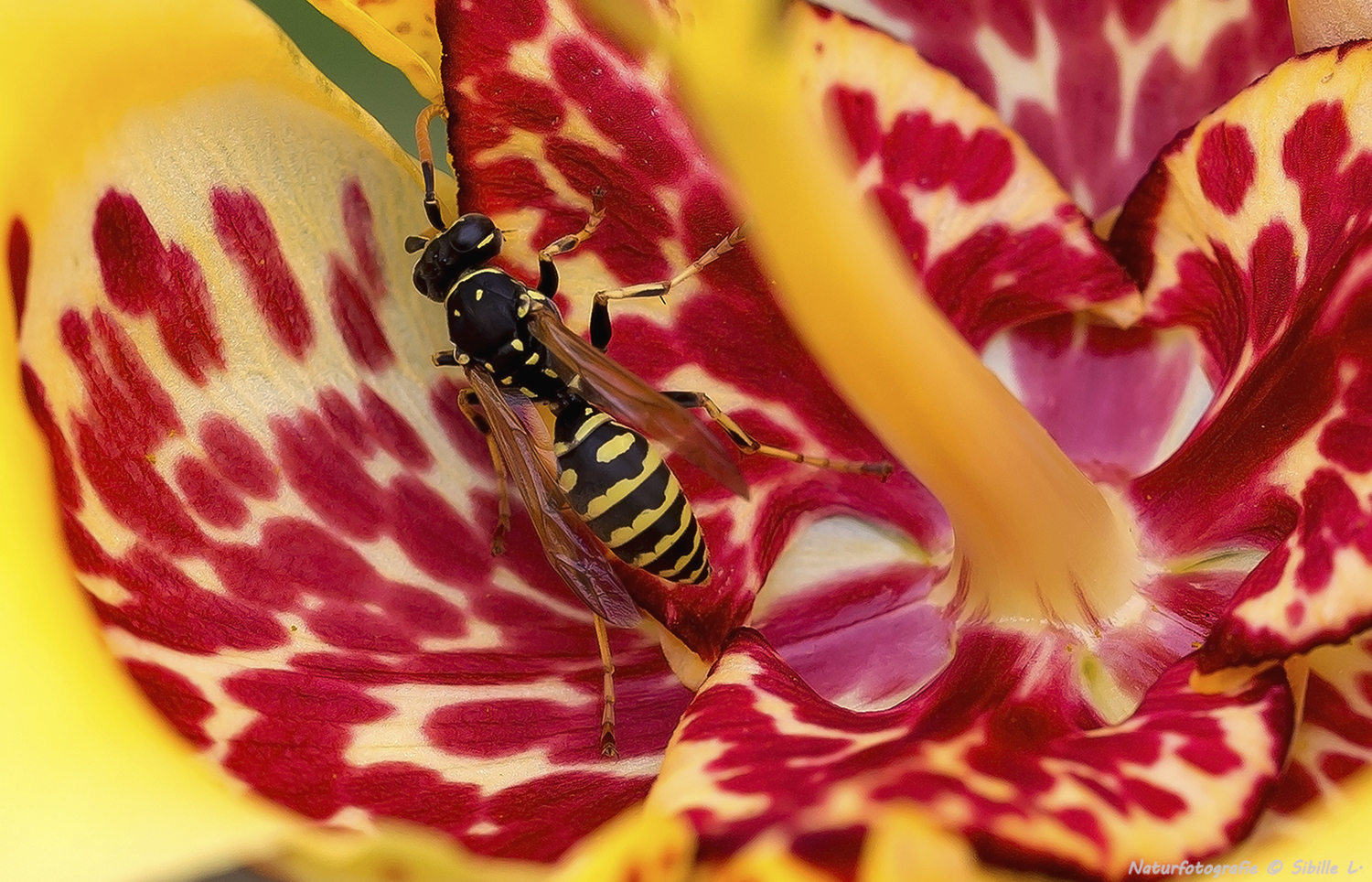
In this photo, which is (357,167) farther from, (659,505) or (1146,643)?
(1146,643)

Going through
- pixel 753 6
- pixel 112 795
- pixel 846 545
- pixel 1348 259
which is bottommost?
pixel 846 545

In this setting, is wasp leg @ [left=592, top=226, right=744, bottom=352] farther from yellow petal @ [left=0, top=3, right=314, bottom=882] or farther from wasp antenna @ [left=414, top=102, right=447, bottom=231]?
yellow petal @ [left=0, top=3, right=314, bottom=882]

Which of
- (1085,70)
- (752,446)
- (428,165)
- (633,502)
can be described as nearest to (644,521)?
(633,502)

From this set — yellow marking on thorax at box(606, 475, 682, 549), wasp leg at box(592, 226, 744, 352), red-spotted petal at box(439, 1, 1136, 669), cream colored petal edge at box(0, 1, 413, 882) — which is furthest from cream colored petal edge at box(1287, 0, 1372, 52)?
cream colored petal edge at box(0, 1, 413, 882)

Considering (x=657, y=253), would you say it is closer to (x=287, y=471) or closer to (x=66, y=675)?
(x=287, y=471)

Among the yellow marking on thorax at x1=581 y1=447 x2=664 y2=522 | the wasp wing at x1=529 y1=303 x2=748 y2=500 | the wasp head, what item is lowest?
the yellow marking on thorax at x1=581 y1=447 x2=664 y2=522

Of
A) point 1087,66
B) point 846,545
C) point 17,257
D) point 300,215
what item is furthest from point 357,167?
point 1087,66

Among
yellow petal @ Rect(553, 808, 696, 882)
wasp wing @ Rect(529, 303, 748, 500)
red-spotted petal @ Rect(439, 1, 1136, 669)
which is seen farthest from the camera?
red-spotted petal @ Rect(439, 1, 1136, 669)
